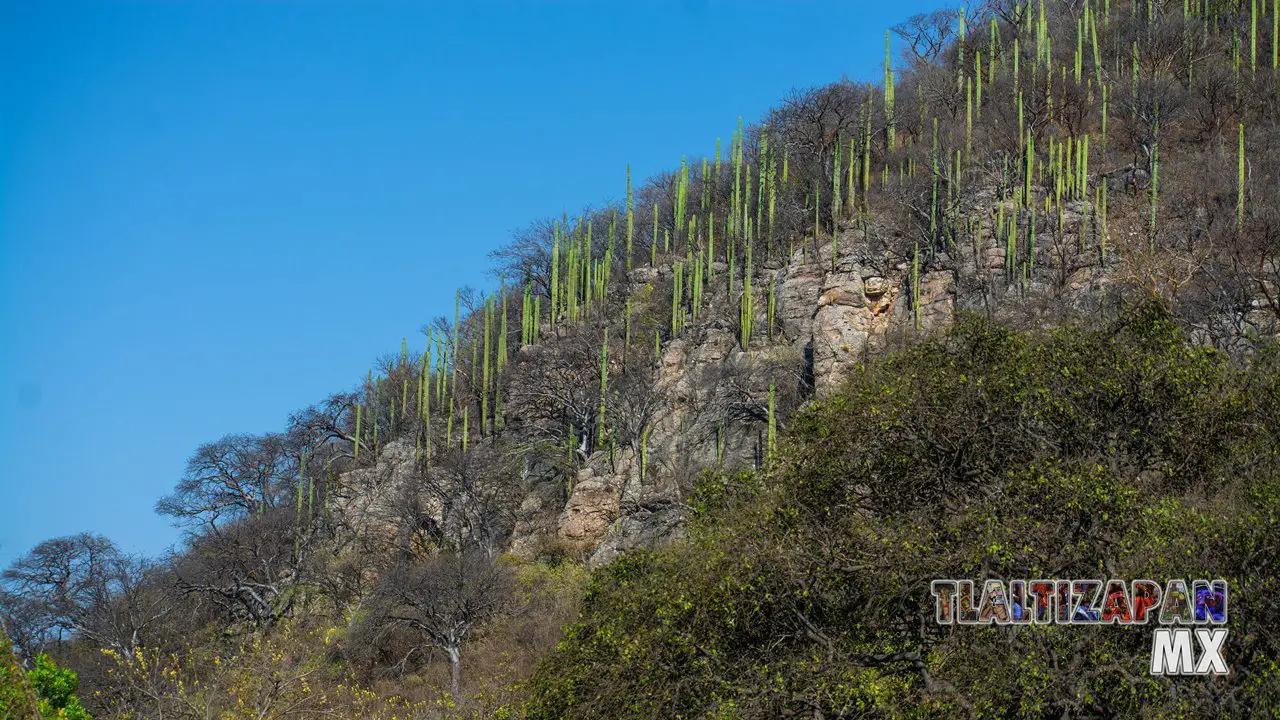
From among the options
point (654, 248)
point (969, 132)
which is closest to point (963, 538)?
point (969, 132)

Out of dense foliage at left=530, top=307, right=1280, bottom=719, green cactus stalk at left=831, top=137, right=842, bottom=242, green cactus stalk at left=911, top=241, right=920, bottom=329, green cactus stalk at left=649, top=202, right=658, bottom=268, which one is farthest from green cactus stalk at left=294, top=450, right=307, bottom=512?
dense foliage at left=530, top=307, right=1280, bottom=719

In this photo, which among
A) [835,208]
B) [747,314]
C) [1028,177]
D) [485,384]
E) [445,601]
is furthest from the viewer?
[485,384]

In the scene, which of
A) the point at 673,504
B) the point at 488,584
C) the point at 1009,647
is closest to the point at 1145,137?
the point at 673,504

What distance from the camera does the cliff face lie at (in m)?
39.5

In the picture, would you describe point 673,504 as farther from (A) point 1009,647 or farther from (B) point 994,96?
(B) point 994,96

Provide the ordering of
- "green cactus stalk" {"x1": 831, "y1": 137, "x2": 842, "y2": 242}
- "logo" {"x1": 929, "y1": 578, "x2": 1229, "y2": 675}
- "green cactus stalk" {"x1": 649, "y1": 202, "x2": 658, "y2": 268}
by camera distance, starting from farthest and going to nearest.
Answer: "green cactus stalk" {"x1": 649, "y1": 202, "x2": 658, "y2": 268} < "green cactus stalk" {"x1": 831, "y1": 137, "x2": 842, "y2": 242} < "logo" {"x1": 929, "y1": 578, "x2": 1229, "y2": 675}

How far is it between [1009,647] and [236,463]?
45743 mm

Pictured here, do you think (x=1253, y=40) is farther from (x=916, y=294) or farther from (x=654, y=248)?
(x=654, y=248)

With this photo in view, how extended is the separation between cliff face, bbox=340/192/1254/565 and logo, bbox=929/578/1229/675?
19.4m

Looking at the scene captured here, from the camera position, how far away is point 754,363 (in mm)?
42500

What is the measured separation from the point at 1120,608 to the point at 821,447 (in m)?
5.15

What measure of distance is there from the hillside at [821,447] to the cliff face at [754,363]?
0.49ft

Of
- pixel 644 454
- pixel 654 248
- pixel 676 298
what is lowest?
pixel 644 454

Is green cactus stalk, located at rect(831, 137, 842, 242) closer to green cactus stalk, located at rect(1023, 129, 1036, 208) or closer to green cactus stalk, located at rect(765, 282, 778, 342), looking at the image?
green cactus stalk, located at rect(765, 282, 778, 342)
